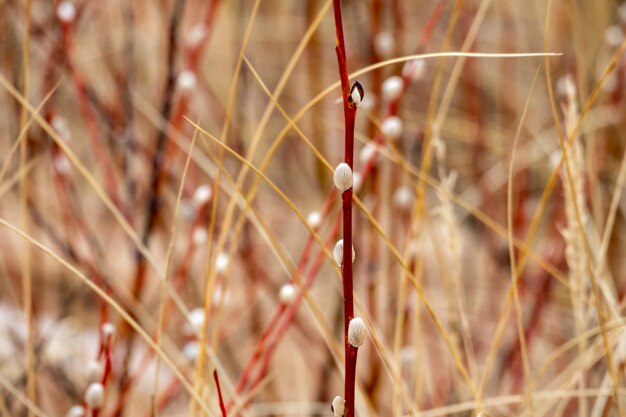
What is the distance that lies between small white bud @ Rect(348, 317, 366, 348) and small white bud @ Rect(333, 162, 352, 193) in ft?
0.18

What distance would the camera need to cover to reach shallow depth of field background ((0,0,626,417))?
55 centimetres

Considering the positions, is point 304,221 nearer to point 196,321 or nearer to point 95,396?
point 95,396

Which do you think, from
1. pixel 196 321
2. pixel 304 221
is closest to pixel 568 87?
pixel 304 221

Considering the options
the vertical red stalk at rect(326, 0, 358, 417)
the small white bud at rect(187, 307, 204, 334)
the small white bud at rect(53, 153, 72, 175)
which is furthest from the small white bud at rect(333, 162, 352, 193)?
the small white bud at rect(53, 153, 72, 175)

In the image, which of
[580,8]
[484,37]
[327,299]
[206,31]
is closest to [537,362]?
[327,299]

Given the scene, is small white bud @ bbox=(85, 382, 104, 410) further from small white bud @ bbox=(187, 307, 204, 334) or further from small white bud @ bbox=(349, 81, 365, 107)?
small white bud @ bbox=(349, 81, 365, 107)

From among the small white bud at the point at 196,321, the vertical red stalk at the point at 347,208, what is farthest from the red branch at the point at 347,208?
the small white bud at the point at 196,321

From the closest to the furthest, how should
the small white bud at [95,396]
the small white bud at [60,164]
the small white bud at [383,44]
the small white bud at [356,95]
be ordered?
the small white bud at [356,95], the small white bud at [95,396], the small white bud at [60,164], the small white bud at [383,44]

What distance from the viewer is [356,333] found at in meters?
0.34

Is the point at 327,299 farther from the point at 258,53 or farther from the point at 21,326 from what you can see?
the point at 258,53

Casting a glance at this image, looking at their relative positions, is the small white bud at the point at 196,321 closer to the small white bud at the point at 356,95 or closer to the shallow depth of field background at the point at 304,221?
the shallow depth of field background at the point at 304,221

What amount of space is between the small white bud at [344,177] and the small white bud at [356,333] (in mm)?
55

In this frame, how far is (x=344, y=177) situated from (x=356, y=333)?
6cm

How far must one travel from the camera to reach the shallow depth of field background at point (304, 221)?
549 mm
